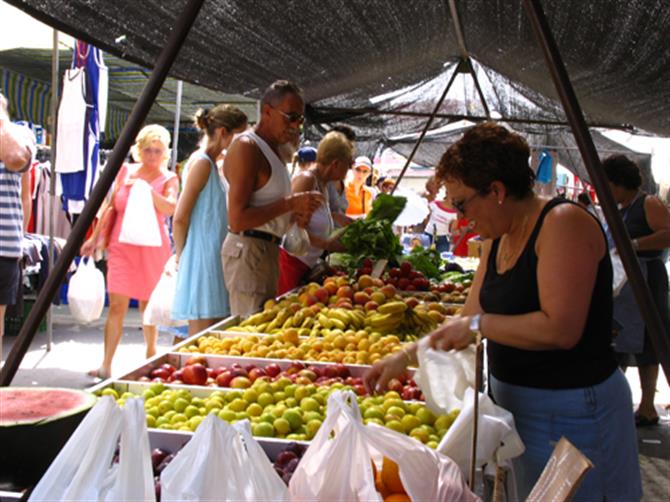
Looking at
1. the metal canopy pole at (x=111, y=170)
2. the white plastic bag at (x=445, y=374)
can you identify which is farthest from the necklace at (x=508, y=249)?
the metal canopy pole at (x=111, y=170)

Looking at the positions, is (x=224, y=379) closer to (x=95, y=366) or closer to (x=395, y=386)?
(x=395, y=386)

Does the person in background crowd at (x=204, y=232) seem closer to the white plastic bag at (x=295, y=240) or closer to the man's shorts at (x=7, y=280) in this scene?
the white plastic bag at (x=295, y=240)

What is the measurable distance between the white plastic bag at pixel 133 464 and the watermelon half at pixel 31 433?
52cm

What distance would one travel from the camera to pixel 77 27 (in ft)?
10.7

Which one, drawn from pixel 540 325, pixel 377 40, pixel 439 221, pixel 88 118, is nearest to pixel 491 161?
pixel 540 325

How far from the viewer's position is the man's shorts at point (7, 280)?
16.4 ft

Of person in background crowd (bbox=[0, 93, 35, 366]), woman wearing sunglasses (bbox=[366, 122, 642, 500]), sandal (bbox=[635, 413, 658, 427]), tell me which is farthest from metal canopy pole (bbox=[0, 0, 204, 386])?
sandal (bbox=[635, 413, 658, 427])

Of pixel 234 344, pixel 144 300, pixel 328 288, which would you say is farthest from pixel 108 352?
pixel 234 344

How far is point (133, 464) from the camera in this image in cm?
141

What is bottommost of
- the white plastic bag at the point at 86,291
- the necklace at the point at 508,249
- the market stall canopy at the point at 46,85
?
the white plastic bag at the point at 86,291

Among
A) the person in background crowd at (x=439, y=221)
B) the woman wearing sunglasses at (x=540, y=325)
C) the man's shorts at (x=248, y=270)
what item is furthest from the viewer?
the person in background crowd at (x=439, y=221)

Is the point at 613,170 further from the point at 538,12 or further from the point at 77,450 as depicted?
the point at 77,450

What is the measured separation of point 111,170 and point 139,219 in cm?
356

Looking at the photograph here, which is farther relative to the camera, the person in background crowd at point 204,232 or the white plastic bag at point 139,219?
the white plastic bag at point 139,219
